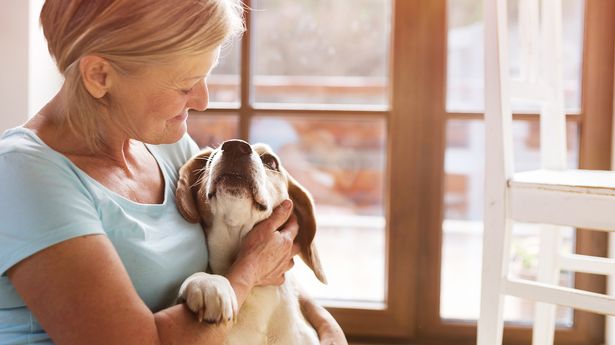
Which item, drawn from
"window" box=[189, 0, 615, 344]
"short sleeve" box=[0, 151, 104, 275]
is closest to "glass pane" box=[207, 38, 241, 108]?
"window" box=[189, 0, 615, 344]

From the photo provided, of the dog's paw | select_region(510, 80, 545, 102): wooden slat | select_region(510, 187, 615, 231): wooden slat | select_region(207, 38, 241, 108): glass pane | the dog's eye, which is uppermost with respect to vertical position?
select_region(207, 38, 241, 108): glass pane

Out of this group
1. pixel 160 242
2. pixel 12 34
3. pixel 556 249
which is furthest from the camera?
pixel 556 249

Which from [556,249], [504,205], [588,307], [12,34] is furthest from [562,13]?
[12,34]

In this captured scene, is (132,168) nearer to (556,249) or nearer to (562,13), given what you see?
(556,249)

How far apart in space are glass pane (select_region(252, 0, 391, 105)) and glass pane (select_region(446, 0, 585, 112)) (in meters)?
0.17

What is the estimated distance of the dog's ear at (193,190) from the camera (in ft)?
3.61

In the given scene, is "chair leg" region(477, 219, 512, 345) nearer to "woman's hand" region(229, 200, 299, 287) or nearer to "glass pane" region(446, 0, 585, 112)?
"woman's hand" region(229, 200, 299, 287)

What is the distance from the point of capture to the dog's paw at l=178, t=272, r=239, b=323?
91 centimetres

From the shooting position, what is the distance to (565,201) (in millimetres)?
1224

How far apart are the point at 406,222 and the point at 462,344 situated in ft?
1.16

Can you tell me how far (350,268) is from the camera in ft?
6.95

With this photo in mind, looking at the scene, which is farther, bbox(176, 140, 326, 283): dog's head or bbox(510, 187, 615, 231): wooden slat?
bbox(510, 187, 615, 231): wooden slat

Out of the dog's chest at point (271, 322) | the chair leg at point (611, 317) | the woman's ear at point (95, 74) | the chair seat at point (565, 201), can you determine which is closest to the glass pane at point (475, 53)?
the chair leg at point (611, 317)

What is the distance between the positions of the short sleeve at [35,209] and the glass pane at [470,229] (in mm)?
1136
